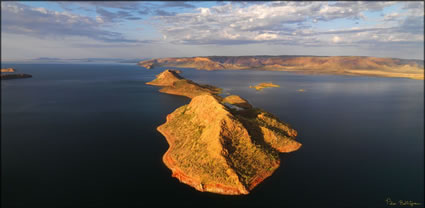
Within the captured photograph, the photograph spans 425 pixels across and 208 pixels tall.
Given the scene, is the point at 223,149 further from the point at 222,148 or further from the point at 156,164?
the point at 156,164

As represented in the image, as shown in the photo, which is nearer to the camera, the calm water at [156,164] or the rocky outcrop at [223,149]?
the calm water at [156,164]

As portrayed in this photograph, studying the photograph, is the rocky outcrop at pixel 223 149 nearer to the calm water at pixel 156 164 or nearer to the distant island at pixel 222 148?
the distant island at pixel 222 148

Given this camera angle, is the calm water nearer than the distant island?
Yes

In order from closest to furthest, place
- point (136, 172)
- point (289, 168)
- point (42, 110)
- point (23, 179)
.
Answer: point (23, 179) → point (136, 172) → point (289, 168) → point (42, 110)

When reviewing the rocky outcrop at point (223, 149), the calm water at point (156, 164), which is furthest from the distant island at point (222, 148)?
the calm water at point (156, 164)

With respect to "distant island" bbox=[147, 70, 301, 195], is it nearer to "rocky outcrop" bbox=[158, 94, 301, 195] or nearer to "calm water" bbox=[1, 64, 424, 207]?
"rocky outcrop" bbox=[158, 94, 301, 195]

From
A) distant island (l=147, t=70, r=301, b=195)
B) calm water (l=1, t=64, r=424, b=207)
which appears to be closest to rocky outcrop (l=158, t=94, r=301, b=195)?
distant island (l=147, t=70, r=301, b=195)

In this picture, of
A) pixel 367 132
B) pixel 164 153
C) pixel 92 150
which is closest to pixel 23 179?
pixel 92 150

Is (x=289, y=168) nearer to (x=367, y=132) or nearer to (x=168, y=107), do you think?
(x=367, y=132)
